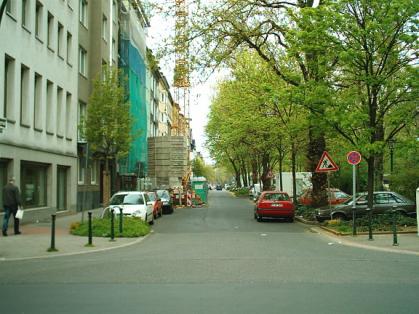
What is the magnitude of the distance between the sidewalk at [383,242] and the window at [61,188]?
14.1 m

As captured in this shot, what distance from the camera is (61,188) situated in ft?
93.2

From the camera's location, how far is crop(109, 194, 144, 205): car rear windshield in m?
23.5

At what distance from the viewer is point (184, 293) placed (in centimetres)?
827

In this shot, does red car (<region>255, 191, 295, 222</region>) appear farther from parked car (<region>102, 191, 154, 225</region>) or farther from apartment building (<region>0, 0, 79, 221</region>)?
apartment building (<region>0, 0, 79, 221</region>)

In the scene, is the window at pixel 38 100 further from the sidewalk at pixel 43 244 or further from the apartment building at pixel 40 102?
the sidewalk at pixel 43 244

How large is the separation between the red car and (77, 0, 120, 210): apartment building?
10.1 metres

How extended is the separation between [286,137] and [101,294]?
23.2 metres

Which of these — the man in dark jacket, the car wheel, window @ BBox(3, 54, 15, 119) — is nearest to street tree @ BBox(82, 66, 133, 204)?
window @ BBox(3, 54, 15, 119)

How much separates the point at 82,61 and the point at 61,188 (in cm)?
810

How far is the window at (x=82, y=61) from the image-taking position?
3186 centimetres

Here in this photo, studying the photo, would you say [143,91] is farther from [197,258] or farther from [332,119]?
[197,258]

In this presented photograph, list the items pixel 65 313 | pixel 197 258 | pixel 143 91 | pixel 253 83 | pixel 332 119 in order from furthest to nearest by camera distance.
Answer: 1. pixel 143 91
2. pixel 253 83
3. pixel 332 119
4. pixel 197 258
5. pixel 65 313

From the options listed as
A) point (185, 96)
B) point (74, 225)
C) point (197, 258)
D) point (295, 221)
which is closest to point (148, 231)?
point (74, 225)

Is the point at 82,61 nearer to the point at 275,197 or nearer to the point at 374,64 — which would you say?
the point at 275,197
